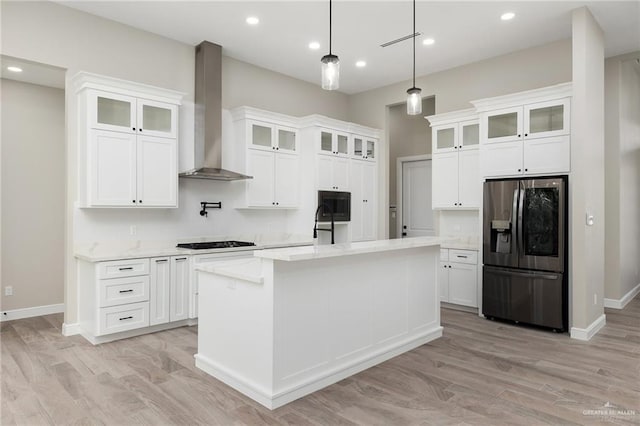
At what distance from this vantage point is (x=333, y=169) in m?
6.00

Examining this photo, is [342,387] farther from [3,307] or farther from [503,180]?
[3,307]

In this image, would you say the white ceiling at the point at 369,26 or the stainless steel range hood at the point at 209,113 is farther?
the stainless steel range hood at the point at 209,113

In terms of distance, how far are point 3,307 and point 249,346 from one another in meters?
3.67

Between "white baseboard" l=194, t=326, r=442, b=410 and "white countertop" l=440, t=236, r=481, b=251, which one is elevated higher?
"white countertop" l=440, t=236, r=481, b=251

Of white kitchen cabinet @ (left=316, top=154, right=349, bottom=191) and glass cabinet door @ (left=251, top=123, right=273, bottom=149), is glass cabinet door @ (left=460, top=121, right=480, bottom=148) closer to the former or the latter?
white kitchen cabinet @ (left=316, top=154, right=349, bottom=191)

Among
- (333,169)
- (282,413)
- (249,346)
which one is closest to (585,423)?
(282,413)

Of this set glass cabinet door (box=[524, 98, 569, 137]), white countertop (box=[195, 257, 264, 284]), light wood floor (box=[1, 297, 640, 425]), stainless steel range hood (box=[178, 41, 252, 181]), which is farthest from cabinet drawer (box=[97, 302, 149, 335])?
glass cabinet door (box=[524, 98, 569, 137])

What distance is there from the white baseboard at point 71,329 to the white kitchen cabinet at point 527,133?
4.83m

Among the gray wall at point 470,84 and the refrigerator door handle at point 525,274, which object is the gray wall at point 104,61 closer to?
the gray wall at point 470,84

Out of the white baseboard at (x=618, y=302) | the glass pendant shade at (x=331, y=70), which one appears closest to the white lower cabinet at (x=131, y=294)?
the glass pendant shade at (x=331, y=70)

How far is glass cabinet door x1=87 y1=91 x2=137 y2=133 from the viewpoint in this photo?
159 inches

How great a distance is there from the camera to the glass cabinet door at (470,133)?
17.3 feet

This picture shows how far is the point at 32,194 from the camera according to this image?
493cm

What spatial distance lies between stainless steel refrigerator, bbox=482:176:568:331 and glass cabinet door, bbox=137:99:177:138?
3681 millimetres
